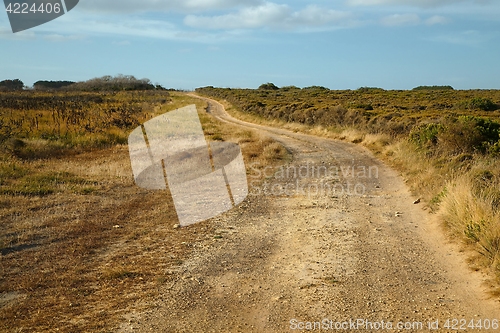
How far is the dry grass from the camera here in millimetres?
4469

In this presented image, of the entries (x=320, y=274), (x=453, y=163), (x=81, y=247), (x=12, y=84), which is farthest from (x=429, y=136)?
(x=12, y=84)

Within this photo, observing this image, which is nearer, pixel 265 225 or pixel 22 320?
pixel 22 320

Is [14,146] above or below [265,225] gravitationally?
above

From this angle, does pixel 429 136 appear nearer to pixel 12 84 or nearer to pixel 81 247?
pixel 81 247

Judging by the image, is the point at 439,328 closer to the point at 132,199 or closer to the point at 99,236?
the point at 99,236

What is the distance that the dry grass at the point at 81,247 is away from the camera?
447 centimetres

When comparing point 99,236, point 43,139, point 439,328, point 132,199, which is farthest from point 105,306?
point 43,139

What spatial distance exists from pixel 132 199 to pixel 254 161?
5440 millimetres

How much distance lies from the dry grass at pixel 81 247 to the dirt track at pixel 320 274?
0.35 meters

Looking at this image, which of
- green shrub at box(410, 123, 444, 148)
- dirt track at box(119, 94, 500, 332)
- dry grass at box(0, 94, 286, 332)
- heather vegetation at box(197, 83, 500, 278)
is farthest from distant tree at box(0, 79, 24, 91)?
dirt track at box(119, 94, 500, 332)

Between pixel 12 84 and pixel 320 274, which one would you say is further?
pixel 12 84

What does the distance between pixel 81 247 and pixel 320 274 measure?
3246mm

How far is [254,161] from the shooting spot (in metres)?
14.2

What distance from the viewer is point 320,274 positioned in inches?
208
